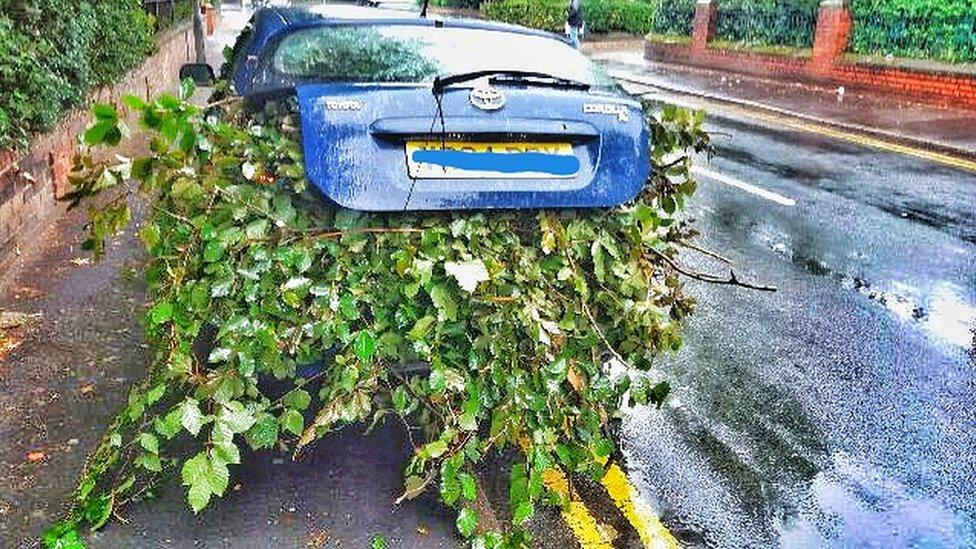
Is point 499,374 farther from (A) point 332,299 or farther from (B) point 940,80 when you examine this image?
(B) point 940,80

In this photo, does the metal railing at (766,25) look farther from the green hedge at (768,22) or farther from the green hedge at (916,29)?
the green hedge at (916,29)

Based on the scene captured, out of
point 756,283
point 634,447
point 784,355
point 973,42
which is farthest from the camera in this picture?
point 973,42

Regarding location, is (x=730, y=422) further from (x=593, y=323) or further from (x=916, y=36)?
(x=916, y=36)

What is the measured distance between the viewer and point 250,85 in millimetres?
5262

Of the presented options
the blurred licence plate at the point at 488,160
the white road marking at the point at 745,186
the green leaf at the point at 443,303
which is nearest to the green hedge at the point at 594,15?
the white road marking at the point at 745,186

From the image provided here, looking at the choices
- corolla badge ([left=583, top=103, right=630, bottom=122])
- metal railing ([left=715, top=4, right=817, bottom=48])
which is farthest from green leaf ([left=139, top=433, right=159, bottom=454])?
metal railing ([left=715, top=4, right=817, bottom=48])

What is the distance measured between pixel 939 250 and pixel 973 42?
9733 mm

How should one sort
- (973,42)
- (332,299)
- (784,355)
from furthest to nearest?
1. (973,42)
2. (784,355)
3. (332,299)

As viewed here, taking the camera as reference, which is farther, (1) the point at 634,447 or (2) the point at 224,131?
(1) the point at 634,447

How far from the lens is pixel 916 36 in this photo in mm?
16906

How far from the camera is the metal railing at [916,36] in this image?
52.0 ft

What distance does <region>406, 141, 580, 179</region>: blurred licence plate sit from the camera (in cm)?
374

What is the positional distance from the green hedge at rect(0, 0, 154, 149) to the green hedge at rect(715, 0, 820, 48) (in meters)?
14.6

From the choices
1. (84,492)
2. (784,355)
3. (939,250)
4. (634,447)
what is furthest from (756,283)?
(84,492)
